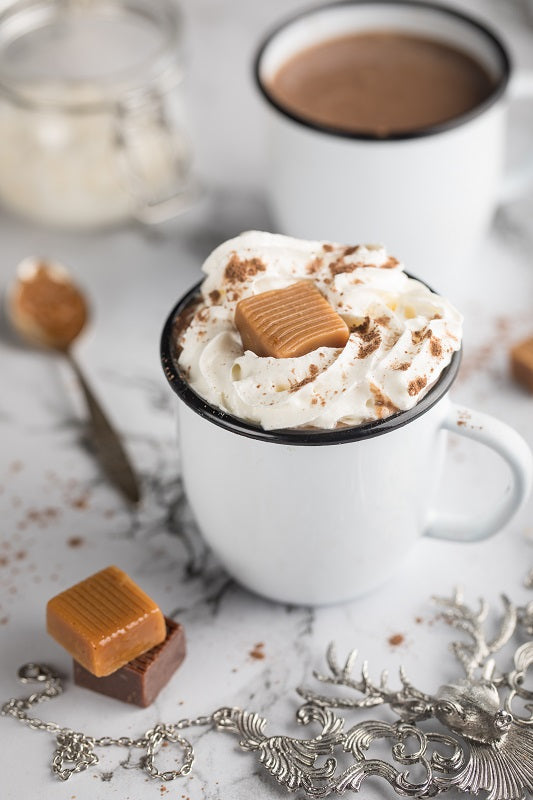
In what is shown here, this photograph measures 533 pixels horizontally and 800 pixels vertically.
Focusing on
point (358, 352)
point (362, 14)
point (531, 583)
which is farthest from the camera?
point (362, 14)

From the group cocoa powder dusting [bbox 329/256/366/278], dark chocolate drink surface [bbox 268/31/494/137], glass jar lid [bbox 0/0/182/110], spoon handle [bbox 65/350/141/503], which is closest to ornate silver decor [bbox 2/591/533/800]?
spoon handle [bbox 65/350/141/503]

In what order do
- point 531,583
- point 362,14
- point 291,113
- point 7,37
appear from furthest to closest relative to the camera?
1. point 7,37
2. point 362,14
3. point 291,113
4. point 531,583

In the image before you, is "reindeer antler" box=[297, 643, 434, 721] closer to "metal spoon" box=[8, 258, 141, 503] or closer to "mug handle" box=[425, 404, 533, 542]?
"mug handle" box=[425, 404, 533, 542]

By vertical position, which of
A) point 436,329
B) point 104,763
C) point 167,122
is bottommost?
point 104,763

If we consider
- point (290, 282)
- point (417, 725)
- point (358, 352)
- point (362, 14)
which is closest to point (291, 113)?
point (362, 14)

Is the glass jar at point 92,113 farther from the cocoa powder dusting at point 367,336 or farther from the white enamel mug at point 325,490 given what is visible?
the cocoa powder dusting at point 367,336

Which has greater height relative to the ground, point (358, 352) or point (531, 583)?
point (358, 352)

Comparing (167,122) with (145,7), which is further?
(145,7)

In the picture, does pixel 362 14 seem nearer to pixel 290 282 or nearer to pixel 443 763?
pixel 290 282
